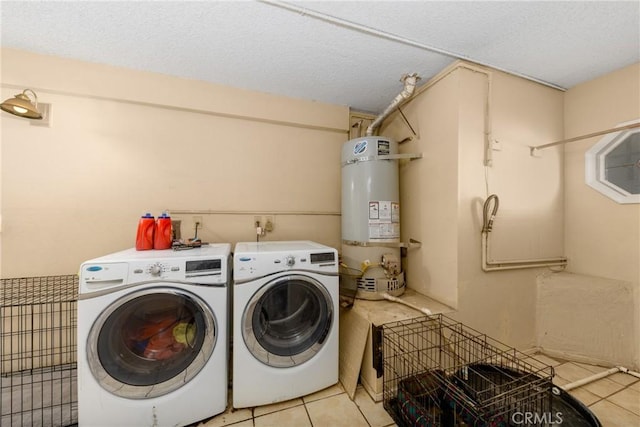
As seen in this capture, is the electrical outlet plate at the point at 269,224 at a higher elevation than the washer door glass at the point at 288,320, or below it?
higher

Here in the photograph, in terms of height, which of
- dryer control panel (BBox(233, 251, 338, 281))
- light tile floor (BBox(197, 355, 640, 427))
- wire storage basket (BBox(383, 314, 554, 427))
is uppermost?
dryer control panel (BBox(233, 251, 338, 281))

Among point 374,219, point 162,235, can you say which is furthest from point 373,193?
point 162,235

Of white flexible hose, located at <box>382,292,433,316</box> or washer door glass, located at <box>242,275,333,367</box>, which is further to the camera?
white flexible hose, located at <box>382,292,433,316</box>

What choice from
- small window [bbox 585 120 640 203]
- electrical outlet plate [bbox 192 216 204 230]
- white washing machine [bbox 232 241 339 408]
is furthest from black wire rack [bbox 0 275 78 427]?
small window [bbox 585 120 640 203]

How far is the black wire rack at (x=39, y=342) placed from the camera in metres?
1.56

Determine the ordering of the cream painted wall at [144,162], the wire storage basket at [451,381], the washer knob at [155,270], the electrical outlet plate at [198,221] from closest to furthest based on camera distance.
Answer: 1. the wire storage basket at [451,381]
2. the washer knob at [155,270]
3. the cream painted wall at [144,162]
4. the electrical outlet plate at [198,221]

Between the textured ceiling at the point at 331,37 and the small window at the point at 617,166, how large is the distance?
561 mm

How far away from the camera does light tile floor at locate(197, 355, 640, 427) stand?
4.60 feet

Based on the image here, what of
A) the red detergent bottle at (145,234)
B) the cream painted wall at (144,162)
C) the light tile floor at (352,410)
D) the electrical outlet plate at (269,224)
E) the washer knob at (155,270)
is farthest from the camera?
the electrical outlet plate at (269,224)

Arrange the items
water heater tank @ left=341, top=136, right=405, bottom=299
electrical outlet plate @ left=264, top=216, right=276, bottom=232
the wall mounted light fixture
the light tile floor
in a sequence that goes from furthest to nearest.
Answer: electrical outlet plate @ left=264, top=216, right=276, bottom=232
water heater tank @ left=341, top=136, right=405, bottom=299
the wall mounted light fixture
the light tile floor

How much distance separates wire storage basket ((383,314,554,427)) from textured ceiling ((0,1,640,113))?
1.92 m

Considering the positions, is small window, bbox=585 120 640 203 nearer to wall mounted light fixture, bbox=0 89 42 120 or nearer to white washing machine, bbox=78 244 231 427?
white washing machine, bbox=78 244 231 427

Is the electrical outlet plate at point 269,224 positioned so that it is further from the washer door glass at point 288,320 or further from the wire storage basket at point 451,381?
the wire storage basket at point 451,381

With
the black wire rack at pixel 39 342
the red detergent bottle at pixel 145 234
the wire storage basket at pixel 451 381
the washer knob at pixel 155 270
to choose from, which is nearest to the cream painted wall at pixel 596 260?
the wire storage basket at pixel 451 381
